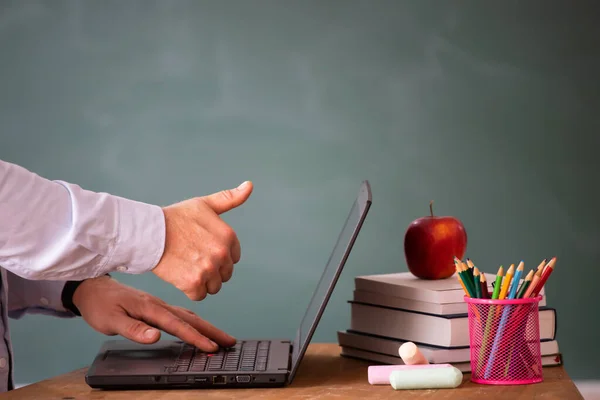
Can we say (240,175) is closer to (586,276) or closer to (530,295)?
(586,276)

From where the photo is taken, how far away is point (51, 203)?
821 millimetres

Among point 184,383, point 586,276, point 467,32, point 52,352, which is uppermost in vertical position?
point 467,32

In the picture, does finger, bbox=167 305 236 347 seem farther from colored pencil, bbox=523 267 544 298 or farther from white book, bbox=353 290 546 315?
colored pencil, bbox=523 267 544 298

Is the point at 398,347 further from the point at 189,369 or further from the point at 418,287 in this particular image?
the point at 189,369

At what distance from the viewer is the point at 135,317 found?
1.07 meters

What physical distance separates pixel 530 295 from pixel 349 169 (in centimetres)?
206

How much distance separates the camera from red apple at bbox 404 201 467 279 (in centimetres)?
118

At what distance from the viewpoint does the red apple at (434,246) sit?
3.86 ft

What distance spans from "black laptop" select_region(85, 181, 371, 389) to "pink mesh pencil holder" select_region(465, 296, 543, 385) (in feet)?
0.63

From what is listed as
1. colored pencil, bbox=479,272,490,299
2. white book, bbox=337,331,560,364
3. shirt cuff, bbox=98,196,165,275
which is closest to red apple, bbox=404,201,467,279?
white book, bbox=337,331,560,364

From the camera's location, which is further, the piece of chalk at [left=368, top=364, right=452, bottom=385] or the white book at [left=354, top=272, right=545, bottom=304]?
the white book at [left=354, top=272, right=545, bottom=304]

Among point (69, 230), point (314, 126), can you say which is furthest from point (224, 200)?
point (314, 126)

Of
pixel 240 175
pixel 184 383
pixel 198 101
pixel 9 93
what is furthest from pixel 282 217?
pixel 184 383

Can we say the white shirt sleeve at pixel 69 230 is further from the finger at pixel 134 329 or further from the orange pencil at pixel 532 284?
the orange pencil at pixel 532 284
